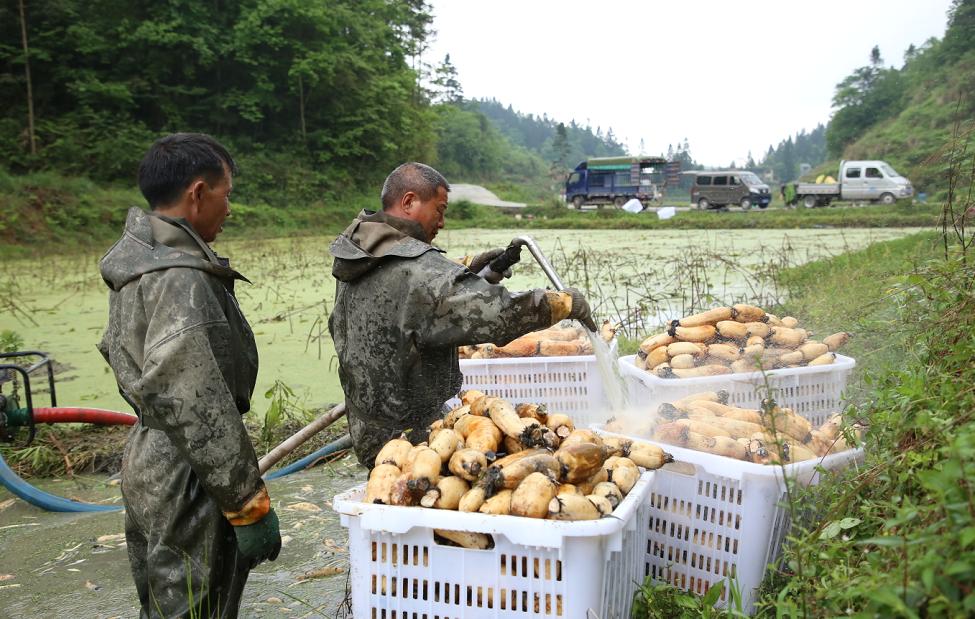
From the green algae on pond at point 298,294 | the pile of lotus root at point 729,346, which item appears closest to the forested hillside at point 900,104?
the green algae on pond at point 298,294

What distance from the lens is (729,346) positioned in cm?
283

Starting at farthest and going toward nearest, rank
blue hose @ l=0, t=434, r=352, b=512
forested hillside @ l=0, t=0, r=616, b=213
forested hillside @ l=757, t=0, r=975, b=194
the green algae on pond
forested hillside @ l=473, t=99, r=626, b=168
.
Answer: forested hillside @ l=473, t=99, r=626, b=168 < forested hillside @ l=757, t=0, r=975, b=194 < forested hillside @ l=0, t=0, r=616, b=213 < the green algae on pond < blue hose @ l=0, t=434, r=352, b=512

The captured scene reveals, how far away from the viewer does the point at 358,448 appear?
2285 millimetres

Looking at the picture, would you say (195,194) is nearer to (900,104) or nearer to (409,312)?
(409,312)

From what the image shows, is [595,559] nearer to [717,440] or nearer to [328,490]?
[717,440]

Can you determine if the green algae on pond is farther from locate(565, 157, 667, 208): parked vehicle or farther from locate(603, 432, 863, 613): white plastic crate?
locate(565, 157, 667, 208): parked vehicle

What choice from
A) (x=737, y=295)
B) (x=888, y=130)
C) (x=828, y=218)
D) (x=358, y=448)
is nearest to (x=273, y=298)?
(x=737, y=295)

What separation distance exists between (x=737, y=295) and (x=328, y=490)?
184 inches

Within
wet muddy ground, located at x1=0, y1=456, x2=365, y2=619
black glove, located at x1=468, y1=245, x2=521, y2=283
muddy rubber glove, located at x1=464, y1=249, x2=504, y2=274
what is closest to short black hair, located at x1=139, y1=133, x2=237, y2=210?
black glove, located at x1=468, y1=245, x2=521, y2=283

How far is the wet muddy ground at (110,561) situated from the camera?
99.3 inches

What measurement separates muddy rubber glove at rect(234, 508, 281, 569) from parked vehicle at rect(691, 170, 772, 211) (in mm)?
24224

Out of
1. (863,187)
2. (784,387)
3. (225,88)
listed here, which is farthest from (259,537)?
(225,88)

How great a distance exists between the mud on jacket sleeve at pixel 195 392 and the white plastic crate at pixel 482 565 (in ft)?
1.04

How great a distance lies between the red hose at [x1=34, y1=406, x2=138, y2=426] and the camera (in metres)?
3.72
